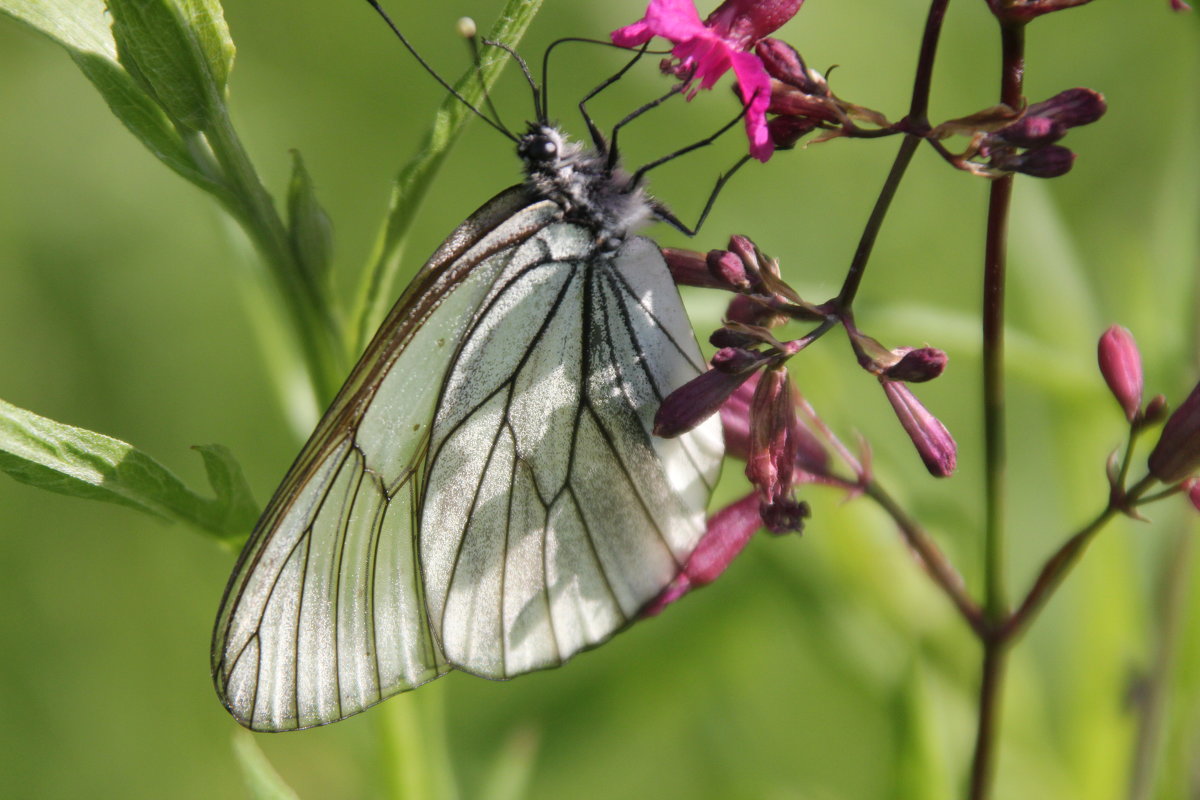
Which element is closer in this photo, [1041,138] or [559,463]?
[1041,138]

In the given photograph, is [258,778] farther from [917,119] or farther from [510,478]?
[917,119]

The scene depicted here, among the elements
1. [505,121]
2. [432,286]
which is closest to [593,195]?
[432,286]

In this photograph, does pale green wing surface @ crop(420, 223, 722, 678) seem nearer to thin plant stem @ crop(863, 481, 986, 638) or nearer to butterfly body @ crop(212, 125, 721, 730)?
butterfly body @ crop(212, 125, 721, 730)

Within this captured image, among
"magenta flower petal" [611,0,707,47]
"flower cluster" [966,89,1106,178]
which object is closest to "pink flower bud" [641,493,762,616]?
"flower cluster" [966,89,1106,178]

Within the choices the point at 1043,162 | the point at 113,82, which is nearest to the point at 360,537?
the point at 113,82

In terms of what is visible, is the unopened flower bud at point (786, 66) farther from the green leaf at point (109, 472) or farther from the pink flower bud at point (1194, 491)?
the green leaf at point (109, 472)

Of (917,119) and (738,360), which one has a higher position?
(917,119)
